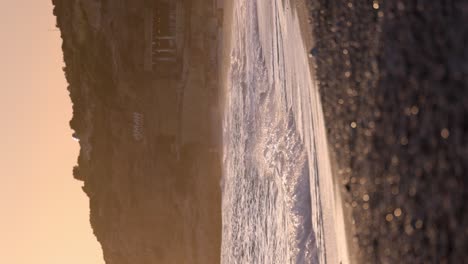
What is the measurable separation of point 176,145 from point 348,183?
8551 millimetres

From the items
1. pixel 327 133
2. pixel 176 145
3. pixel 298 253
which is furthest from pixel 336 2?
pixel 176 145

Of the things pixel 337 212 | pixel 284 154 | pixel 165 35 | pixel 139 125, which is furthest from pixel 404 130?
pixel 165 35

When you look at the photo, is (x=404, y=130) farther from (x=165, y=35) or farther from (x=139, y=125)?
(x=165, y=35)

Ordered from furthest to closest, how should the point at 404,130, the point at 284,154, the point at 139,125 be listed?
1. the point at 139,125
2. the point at 284,154
3. the point at 404,130

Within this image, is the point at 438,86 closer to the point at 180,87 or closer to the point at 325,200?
the point at 325,200

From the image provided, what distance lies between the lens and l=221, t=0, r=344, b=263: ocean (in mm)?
1071

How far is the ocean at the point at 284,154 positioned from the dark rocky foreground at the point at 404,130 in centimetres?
11

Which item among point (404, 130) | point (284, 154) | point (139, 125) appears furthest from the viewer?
point (139, 125)

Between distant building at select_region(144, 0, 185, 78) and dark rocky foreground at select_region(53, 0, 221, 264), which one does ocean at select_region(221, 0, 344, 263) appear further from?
distant building at select_region(144, 0, 185, 78)

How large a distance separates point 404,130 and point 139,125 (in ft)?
29.3

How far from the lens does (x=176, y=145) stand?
9289 mm

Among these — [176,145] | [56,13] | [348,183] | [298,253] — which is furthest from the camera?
[176,145]

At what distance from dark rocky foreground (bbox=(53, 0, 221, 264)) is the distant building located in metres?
0.06

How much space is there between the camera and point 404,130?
0.79 meters
